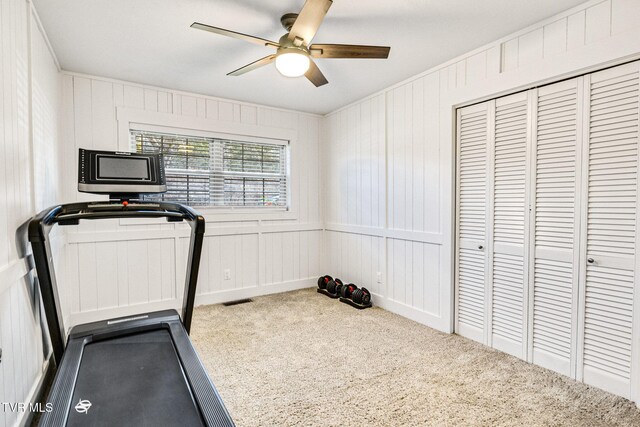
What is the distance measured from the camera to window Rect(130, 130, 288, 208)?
3.78 meters

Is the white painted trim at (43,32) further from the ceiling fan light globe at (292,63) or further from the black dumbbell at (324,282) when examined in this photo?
the black dumbbell at (324,282)

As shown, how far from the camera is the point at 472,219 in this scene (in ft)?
9.58

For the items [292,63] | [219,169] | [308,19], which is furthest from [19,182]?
[219,169]

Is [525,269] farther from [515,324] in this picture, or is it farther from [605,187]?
[605,187]

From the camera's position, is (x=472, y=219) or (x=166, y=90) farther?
(x=166, y=90)

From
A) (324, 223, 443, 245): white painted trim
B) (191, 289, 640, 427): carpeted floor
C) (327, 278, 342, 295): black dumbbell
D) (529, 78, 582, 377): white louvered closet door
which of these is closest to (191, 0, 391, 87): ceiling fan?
(529, 78, 582, 377): white louvered closet door

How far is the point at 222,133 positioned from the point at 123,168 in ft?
6.16

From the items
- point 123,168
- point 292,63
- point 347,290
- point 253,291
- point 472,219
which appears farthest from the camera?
point 253,291

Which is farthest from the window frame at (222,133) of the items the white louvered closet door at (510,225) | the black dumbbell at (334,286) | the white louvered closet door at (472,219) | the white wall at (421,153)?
the white louvered closet door at (510,225)

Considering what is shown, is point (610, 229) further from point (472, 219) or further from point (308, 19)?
point (308, 19)

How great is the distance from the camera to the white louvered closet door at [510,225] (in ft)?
8.37

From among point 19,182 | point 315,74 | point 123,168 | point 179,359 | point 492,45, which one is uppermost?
point 492,45

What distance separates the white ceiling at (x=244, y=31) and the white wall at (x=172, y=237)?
0.95ft

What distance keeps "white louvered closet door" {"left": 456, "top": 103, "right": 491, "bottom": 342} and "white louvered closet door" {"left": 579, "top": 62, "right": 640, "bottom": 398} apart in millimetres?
712
